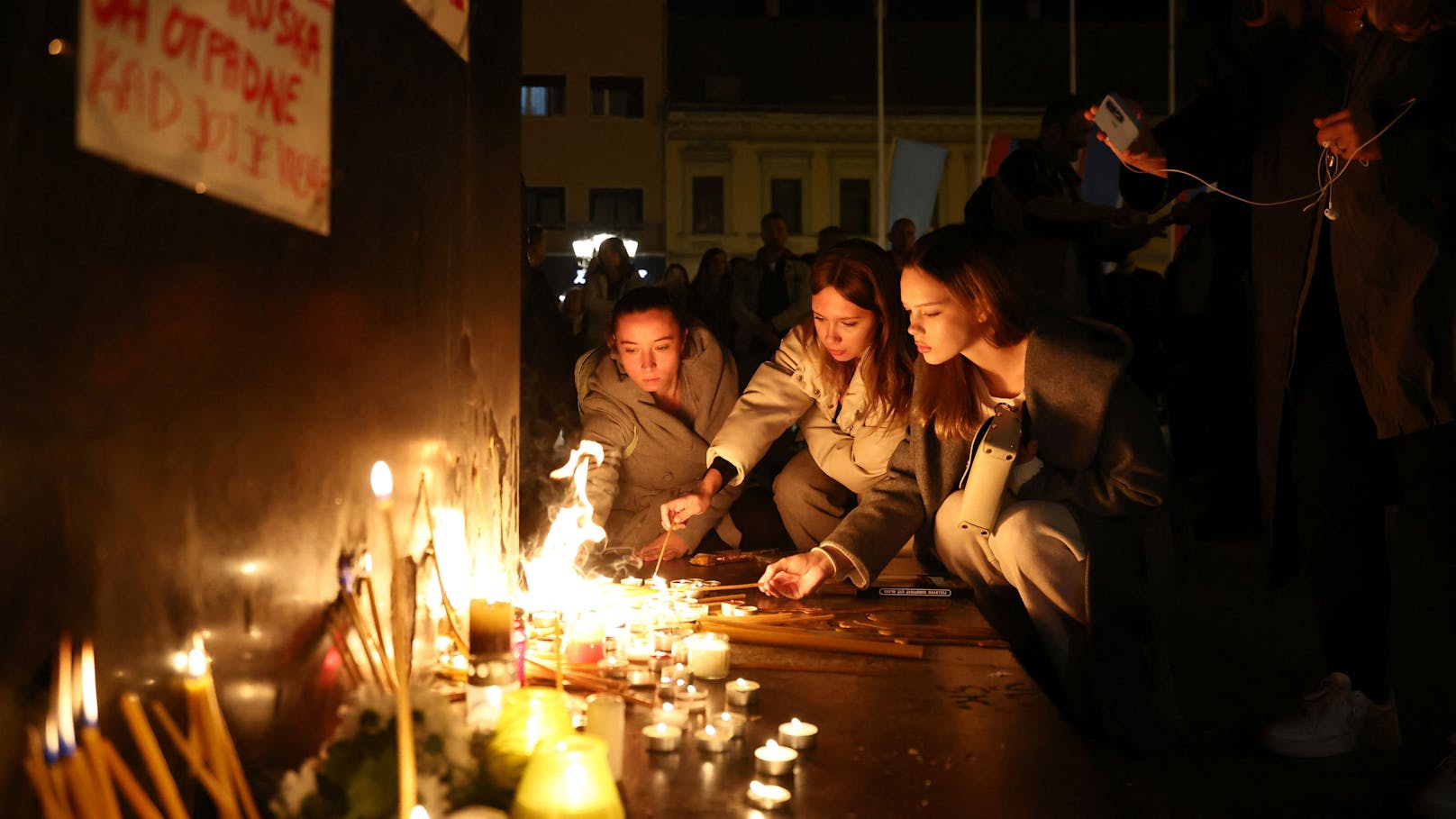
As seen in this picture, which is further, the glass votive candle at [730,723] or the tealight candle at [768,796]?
the glass votive candle at [730,723]

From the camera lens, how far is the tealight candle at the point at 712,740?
6.97 ft

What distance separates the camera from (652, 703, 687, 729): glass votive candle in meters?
2.22

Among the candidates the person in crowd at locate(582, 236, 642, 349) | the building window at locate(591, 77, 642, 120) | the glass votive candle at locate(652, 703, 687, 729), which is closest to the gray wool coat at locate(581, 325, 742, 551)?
the glass votive candle at locate(652, 703, 687, 729)

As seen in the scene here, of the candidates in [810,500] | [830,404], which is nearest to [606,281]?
Answer: [810,500]

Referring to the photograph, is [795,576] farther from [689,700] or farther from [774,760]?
[774,760]

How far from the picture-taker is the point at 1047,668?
139 inches

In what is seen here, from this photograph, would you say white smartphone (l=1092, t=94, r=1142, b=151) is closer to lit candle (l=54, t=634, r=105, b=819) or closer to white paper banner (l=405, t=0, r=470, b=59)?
white paper banner (l=405, t=0, r=470, b=59)

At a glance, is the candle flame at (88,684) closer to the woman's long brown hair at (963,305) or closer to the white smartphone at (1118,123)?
the woman's long brown hair at (963,305)

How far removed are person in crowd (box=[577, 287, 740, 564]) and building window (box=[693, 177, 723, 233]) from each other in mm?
27992

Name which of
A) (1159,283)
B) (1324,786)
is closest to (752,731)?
(1324,786)

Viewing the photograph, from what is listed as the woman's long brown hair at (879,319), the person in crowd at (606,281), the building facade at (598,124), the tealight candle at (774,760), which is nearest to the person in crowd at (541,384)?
the woman's long brown hair at (879,319)

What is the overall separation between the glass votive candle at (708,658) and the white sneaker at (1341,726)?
1.66 meters

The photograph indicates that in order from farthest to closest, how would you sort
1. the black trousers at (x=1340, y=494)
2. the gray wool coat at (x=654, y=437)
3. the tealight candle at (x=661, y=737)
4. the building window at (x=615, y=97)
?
the building window at (x=615, y=97), the gray wool coat at (x=654, y=437), the black trousers at (x=1340, y=494), the tealight candle at (x=661, y=737)

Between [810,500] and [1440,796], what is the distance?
2.35 m
